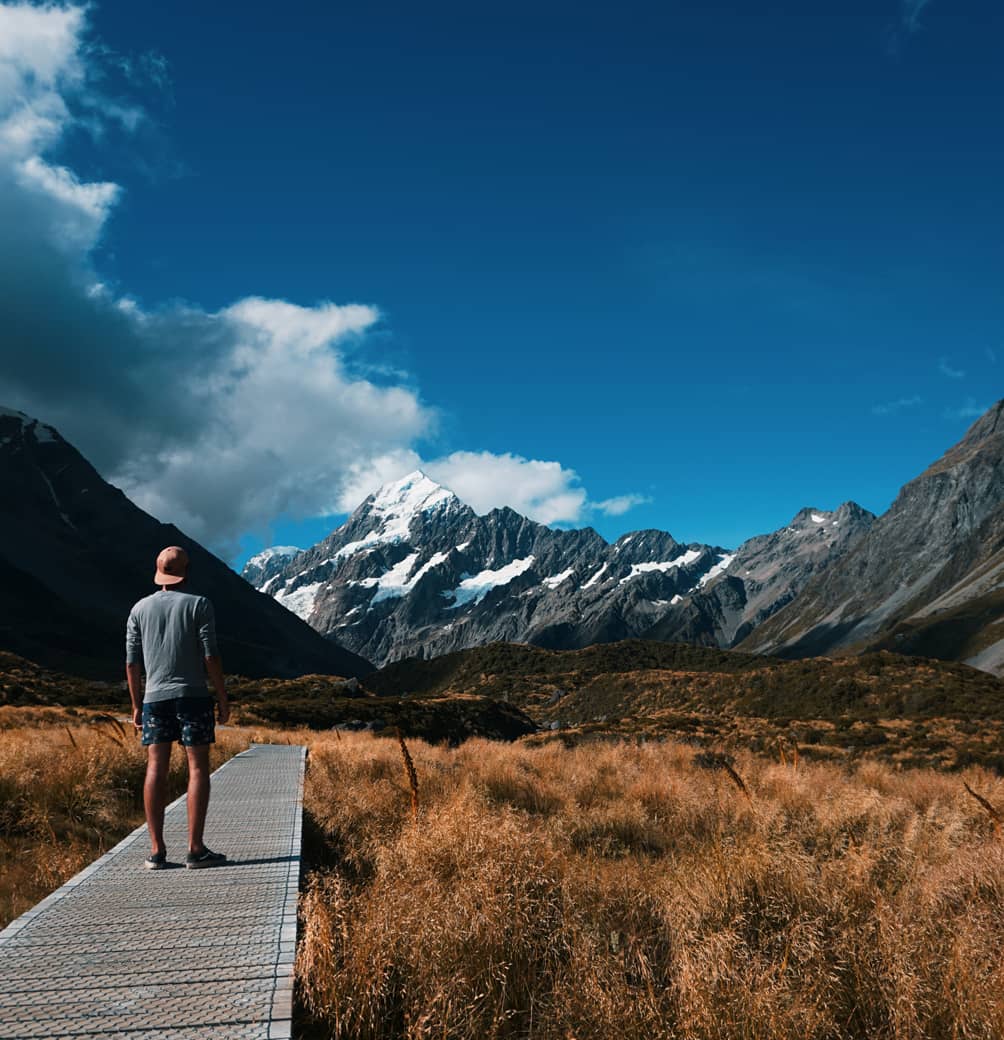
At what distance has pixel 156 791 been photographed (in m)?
5.91

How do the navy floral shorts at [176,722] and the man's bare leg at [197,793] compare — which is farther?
the navy floral shorts at [176,722]

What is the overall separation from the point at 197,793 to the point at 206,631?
129 cm

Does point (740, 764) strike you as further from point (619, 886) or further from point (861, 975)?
point (861, 975)

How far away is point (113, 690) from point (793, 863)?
173 feet

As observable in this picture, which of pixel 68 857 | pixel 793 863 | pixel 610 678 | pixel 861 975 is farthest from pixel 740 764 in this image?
pixel 610 678

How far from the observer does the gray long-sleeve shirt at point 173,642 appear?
19.7 feet

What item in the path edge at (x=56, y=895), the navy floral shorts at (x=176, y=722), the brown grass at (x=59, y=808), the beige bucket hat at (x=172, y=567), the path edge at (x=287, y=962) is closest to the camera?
the path edge at (x=287, y=962)

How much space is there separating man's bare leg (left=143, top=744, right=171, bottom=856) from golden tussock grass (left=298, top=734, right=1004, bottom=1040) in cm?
140

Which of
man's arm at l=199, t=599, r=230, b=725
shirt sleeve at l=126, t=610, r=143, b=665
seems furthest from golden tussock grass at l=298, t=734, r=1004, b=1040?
shirt sleeve at l=126, t=610, r=143, b=665

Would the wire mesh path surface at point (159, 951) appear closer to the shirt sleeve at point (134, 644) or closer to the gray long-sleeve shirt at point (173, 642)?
the gray long-sleeve shirt at point (173, 642)

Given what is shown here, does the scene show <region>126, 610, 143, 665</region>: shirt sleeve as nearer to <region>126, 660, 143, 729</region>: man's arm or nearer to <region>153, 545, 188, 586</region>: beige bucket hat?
<region>126, 660, 143, 729</region>: man's arm

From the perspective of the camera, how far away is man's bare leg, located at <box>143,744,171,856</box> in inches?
229

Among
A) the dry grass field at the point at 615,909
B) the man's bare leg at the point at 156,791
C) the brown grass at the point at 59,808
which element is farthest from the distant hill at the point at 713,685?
the man's bare leg at the point at 156,791

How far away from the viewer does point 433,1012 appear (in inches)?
136
